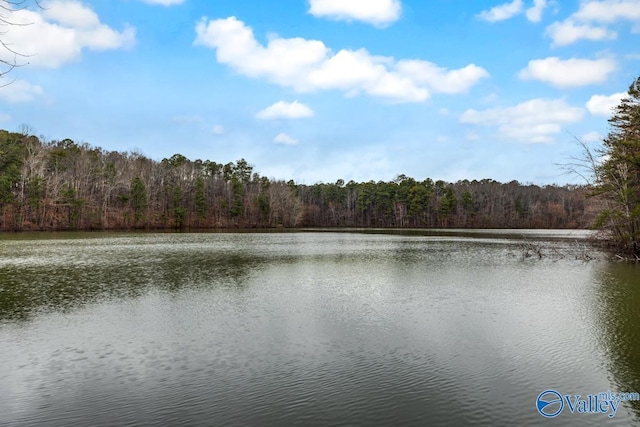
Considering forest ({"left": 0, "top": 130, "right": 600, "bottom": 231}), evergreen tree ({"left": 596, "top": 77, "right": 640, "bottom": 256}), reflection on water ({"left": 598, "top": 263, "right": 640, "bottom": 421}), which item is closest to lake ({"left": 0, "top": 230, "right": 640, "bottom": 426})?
reflection on water ({"left": 598, "top": 263, "right": 640, "bottom": 421})

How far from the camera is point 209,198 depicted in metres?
99.4

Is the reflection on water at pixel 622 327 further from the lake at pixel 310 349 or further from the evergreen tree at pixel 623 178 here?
the evergreen tree at pixel 623 178

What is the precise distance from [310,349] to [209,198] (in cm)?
9327

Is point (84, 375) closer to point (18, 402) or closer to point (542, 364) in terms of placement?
point (18, 402)

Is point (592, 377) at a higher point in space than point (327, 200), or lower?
lower

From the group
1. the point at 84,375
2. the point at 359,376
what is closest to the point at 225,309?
the point at 84,375

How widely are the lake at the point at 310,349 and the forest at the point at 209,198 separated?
2345cm

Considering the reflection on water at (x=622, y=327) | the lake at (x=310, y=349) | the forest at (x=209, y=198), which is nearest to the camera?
the lake at (x=310, y=349)

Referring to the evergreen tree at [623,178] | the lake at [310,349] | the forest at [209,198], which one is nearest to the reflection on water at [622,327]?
the lake at [310,349]

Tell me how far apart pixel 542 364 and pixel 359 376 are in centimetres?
401

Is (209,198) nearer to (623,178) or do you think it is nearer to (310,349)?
(623,178)

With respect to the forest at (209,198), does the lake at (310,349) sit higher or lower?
lower

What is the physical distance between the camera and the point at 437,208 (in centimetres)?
11781

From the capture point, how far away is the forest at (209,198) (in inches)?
2810
